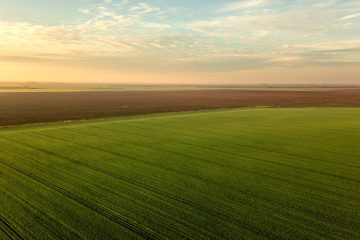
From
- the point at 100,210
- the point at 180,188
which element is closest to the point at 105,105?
the point at 180,188

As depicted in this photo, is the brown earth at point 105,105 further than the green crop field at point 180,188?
Yes

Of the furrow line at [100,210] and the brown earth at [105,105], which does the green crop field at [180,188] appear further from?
the brown earth at [105,105]

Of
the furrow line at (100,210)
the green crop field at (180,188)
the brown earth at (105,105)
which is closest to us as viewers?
the furrow line at (100,210)

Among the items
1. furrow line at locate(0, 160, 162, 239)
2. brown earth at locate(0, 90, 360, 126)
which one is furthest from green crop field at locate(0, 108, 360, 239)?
brown earth at locate(0, 90, 360, 126)

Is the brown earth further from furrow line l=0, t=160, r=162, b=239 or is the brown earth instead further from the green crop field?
furrow line l=0, t=160, r=162, b=239

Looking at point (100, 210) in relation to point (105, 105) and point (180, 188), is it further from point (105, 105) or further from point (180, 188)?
point (105, 105)

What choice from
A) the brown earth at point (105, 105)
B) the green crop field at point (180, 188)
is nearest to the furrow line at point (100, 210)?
the green crop field at point (180, 188)

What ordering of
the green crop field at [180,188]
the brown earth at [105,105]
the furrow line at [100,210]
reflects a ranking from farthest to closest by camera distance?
the brown earth at [105,105] → the green crop field at [180,188] → the furrow line at [100,210]

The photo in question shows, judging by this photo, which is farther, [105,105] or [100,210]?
[105,105]

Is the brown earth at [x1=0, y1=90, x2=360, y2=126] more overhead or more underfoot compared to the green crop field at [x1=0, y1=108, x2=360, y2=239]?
more underfoot
